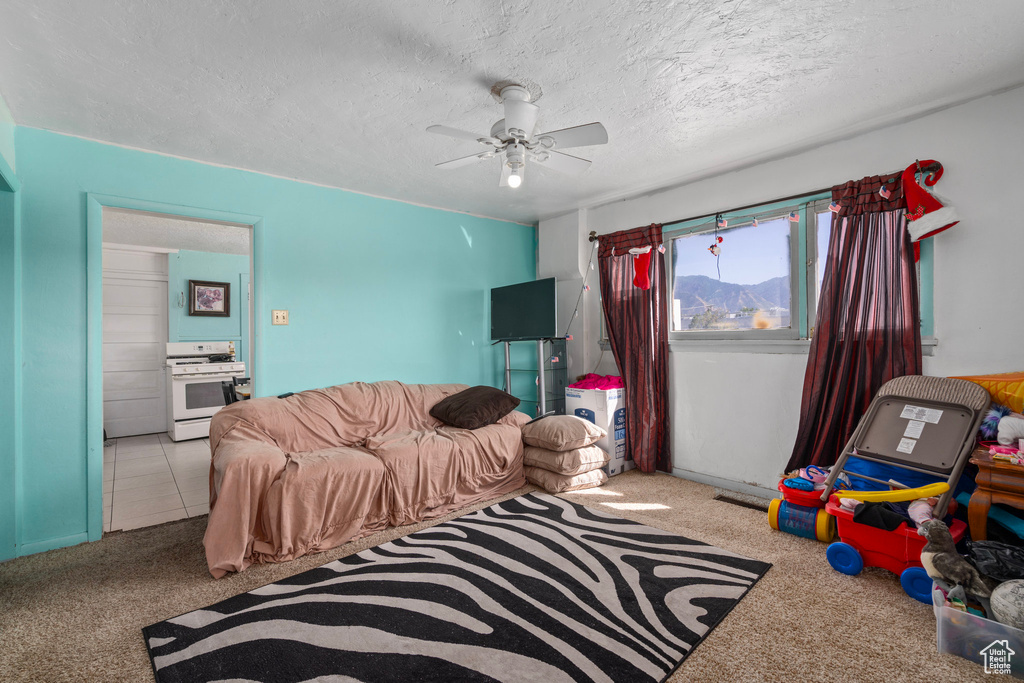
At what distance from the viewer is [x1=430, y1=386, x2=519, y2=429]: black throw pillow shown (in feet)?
11.4

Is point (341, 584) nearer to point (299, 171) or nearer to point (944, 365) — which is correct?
point (299, 171)

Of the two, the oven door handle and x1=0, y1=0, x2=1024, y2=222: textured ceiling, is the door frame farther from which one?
the oven door handle

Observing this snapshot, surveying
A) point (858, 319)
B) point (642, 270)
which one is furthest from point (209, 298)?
point (858, 319)

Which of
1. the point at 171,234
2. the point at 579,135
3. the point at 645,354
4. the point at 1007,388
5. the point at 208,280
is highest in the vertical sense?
the point at 171,234

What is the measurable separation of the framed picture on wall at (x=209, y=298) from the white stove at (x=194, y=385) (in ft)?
1.48

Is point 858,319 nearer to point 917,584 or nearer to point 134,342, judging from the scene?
point 917,584

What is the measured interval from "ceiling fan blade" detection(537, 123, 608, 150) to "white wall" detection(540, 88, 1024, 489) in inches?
67.9

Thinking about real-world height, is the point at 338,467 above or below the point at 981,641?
above

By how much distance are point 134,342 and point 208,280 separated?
1.11 meters

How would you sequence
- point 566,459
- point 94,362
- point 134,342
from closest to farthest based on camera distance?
point 94,362 < point 566,459 < point 134,342

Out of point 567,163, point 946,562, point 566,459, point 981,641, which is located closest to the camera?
point 981,641

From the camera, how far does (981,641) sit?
1579 millimetres

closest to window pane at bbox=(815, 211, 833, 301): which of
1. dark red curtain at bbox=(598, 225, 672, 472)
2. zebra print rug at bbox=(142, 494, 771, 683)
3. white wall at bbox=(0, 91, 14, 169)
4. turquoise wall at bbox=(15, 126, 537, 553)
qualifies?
dark red curtain at bbox=(598, 225, 672, 472)

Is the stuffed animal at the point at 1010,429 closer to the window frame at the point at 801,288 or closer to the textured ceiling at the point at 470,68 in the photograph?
the window frame at the point at 801,288
